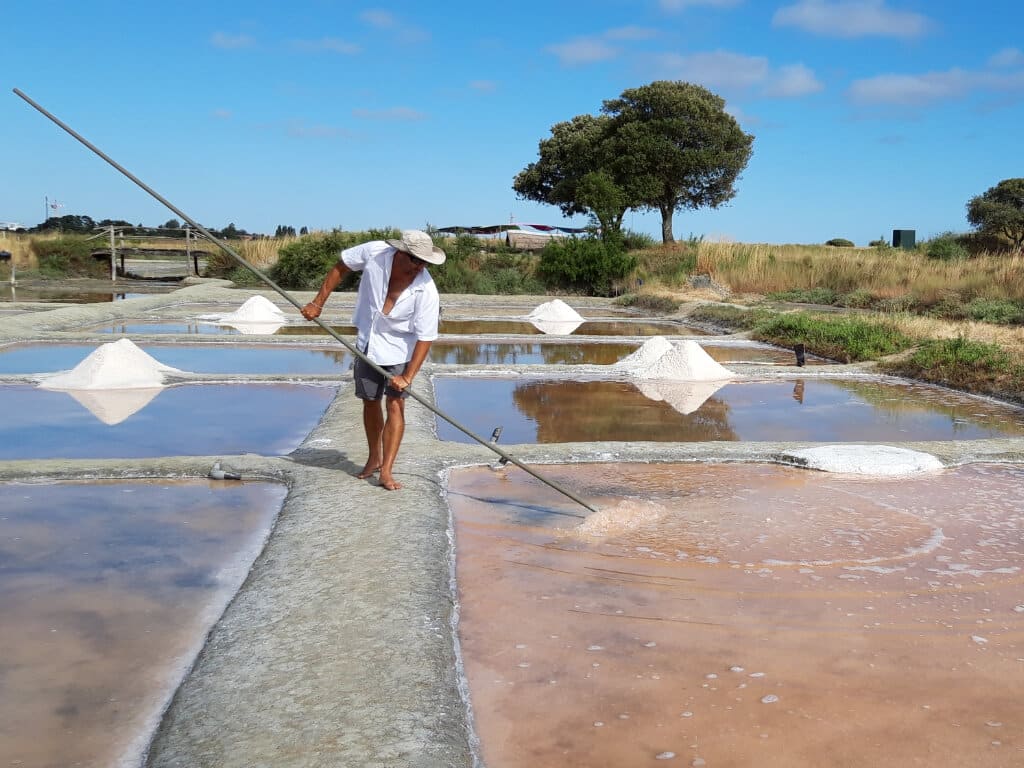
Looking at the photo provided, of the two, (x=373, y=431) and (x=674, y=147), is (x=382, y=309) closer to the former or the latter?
(x=373, y=431)

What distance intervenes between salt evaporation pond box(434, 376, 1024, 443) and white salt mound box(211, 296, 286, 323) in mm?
5128

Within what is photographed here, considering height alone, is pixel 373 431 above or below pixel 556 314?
below

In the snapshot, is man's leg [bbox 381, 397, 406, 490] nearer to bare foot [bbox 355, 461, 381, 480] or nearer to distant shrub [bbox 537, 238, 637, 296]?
bare foot [bbox 355, 461, 381, 480]

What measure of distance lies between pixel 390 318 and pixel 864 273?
45.2 ft

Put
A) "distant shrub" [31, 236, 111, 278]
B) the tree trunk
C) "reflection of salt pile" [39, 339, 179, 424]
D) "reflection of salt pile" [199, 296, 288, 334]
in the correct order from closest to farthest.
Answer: "reflection of salt pile" [39, 339, 179, 424]
"reflection of salt pile" [199, 296, 288, 334]
"distant shrub" [31, 236, 111, 278]
the tree trunk

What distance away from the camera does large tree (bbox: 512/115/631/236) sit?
28.8m

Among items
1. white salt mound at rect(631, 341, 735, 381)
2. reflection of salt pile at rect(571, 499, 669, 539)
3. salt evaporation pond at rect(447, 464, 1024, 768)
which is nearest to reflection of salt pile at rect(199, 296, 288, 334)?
white salt mound at rect(631, 341, 735, 381)

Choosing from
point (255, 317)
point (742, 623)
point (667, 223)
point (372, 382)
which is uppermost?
point (667, 223)

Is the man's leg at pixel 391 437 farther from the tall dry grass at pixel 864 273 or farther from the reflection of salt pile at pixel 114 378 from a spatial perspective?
the tall dry grass at pixel 864 273

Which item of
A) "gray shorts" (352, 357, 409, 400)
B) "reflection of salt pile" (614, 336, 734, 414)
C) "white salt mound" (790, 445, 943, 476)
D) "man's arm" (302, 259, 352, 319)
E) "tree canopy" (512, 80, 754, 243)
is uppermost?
"tree canopy" (512, 80, 754, 243)

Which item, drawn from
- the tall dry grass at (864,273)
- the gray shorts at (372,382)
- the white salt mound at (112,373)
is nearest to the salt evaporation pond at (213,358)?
the white salt mound at (112,373)

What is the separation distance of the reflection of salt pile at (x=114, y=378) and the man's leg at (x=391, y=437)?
2.76 metres

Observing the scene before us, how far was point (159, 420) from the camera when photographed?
5.14 m

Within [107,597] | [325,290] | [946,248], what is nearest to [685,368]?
[325,290]
